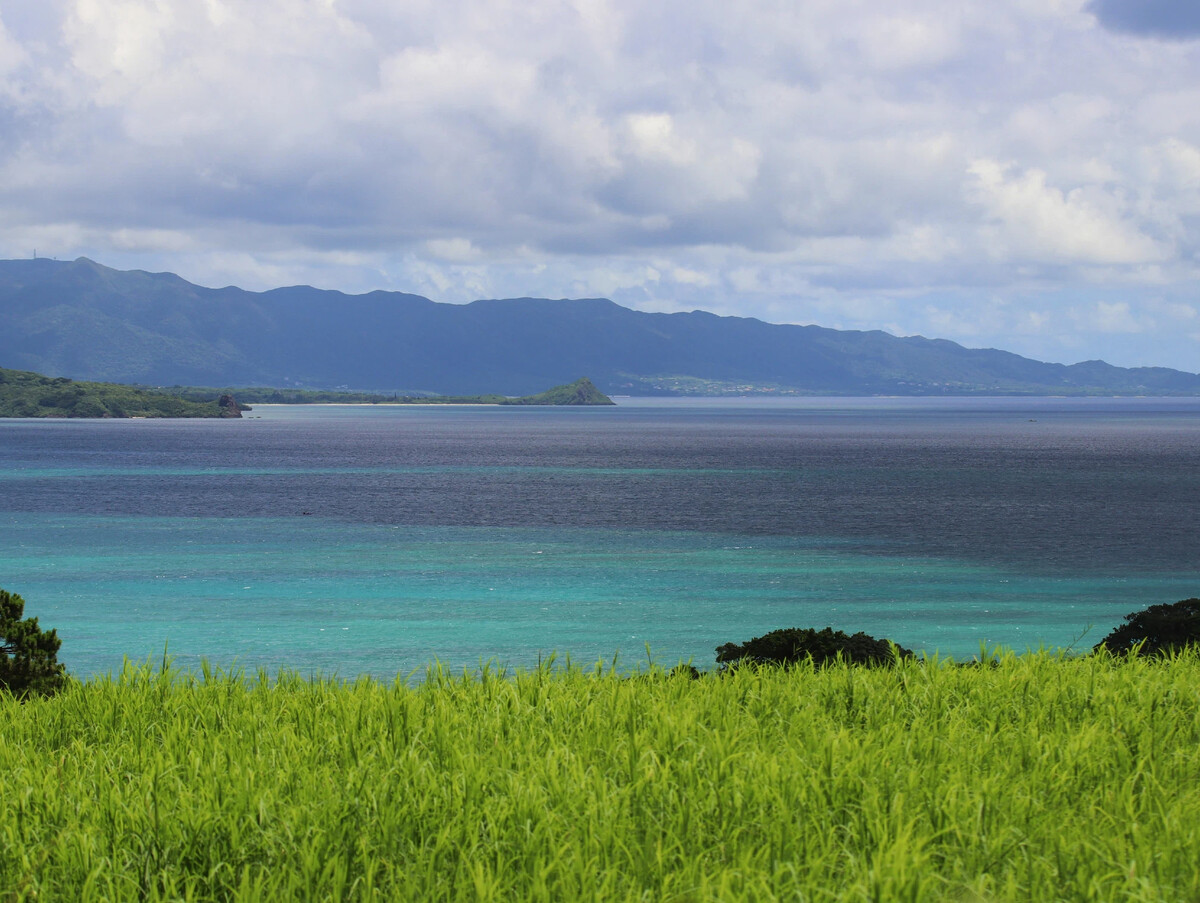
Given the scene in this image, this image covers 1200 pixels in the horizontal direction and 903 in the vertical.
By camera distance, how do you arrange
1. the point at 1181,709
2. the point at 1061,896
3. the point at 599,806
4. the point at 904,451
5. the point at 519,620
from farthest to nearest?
1. the point at 904,451
2. the point at 519,620
3. the point at 1181,709
4. the point at 599,806
5. the point at 1061,896

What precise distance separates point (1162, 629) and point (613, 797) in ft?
53.6

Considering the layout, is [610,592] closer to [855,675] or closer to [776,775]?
[855,675]

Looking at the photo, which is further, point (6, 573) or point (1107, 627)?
point (6, 573)

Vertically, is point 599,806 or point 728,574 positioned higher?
point 599,806

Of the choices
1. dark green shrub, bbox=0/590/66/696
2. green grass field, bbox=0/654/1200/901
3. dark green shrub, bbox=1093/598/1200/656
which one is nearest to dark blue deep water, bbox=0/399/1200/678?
dark green shrub, bbox=1093/598/1200/656

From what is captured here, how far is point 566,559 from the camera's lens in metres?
59.1

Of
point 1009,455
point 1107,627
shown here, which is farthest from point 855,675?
point 1009,455

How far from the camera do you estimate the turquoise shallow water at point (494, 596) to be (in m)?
36.6

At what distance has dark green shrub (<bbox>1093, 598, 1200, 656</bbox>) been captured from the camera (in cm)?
1891

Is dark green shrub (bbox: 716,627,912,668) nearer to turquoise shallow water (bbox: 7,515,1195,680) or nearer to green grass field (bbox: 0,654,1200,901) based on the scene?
green grass field (bbox: 0,654,1200,901)

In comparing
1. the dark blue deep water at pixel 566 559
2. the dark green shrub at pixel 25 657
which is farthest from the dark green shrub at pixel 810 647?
the dark green shrub at pixel 25 657

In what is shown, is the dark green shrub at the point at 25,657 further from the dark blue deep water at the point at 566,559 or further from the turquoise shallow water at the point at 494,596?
the turquoise shallow water at the point at 494,596

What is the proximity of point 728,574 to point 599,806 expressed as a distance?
48.2 meters

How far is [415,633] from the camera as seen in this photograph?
38.4 meters
